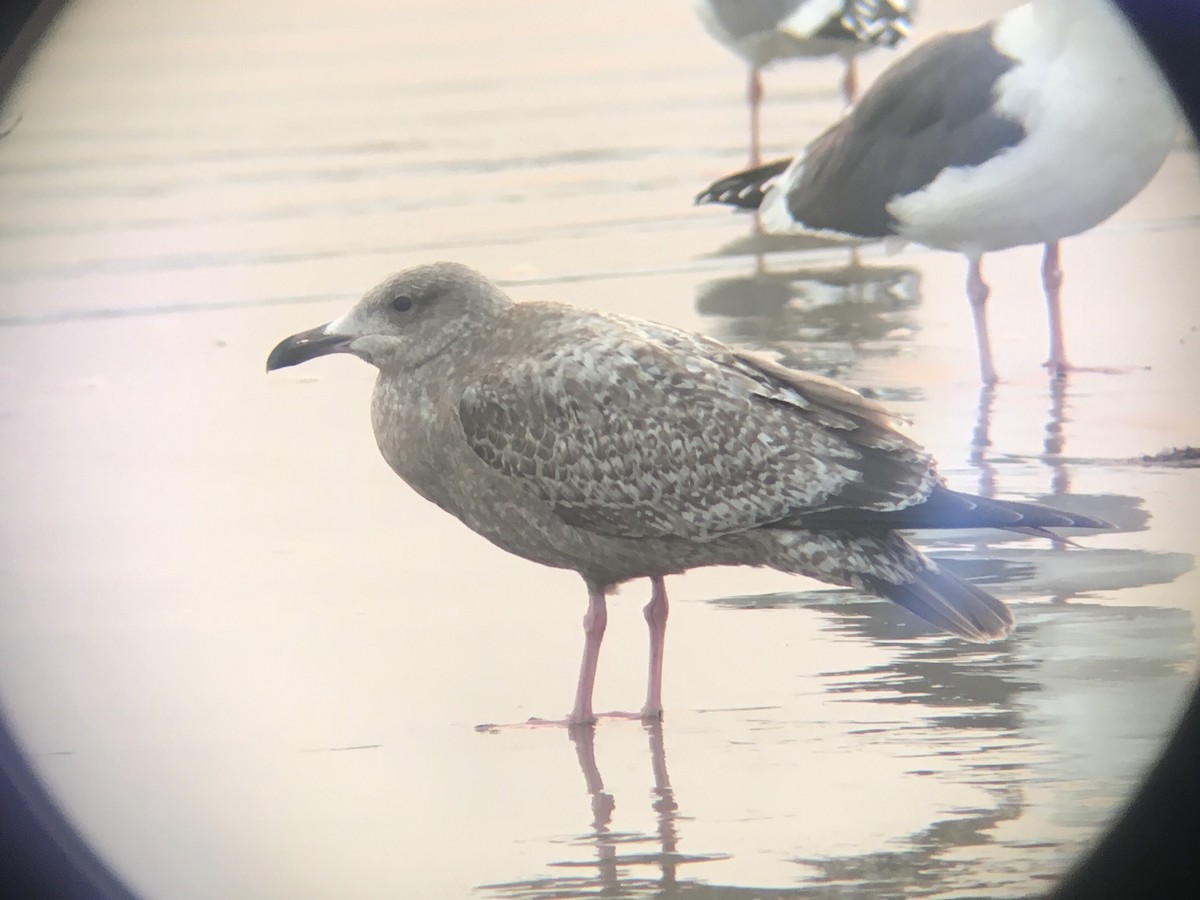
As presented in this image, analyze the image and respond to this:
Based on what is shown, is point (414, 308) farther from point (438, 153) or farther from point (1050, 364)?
point (1050, 364)

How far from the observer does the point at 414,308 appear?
8.90ft

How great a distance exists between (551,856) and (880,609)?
0.68 metres

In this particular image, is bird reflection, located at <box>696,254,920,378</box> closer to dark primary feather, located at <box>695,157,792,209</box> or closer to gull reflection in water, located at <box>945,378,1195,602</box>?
dark primary feather, located at <box>695,157,792,209</box>

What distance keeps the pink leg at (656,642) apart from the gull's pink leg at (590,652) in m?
0.07

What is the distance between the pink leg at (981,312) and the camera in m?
2.96

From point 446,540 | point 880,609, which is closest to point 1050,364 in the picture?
point 880,609

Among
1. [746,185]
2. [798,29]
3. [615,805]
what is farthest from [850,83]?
[615,805]

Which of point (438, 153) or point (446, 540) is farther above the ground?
point (438, 153)

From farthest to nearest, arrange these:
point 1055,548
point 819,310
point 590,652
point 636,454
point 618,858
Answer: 1. point 819,310
2. point 1055,548
3. point 590,652
4. point 636,454
5. point 618,858

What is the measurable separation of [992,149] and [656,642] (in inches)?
41.9

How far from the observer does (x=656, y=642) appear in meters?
2.72

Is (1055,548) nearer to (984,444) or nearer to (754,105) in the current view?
(984,444)

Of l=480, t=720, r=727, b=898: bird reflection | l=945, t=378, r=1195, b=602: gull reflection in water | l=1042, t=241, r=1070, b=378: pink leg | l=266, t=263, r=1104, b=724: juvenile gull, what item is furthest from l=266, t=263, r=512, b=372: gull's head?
l=1042, t=241, r=1070, b=378: pink leg

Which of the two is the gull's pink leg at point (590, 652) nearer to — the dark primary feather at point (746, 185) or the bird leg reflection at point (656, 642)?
Answer: the bird leg reflection at point (656, 642)
